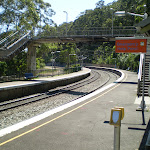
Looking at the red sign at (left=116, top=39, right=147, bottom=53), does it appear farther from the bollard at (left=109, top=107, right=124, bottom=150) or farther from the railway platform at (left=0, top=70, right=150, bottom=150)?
the bollard at (left=109, top=107, right=124, bottom=150)

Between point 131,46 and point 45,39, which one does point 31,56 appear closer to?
point 45,39

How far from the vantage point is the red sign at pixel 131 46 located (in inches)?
297

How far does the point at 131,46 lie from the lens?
7648mm

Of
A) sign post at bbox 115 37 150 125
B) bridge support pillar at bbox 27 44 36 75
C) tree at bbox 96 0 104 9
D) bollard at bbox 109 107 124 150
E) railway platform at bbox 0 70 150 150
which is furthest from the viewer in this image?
tree at bbox 96 0 104 9

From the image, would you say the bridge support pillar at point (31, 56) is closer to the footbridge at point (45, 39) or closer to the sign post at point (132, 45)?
the footbridge at point (45, 39)

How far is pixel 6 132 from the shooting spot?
7.92 metres

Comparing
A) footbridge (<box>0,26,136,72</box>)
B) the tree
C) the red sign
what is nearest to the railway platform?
the red sign

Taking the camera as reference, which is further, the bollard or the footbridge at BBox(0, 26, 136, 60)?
the footbridge at BBox(0, 26, 136, 60)

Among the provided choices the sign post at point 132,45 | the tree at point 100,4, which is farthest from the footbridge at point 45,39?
the tree at point 100,4

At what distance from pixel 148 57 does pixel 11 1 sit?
93.5 ft

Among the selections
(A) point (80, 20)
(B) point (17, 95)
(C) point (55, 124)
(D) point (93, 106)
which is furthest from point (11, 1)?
(A) point (80, 20)

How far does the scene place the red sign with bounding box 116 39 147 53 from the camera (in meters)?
7.54

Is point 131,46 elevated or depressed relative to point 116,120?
elevated

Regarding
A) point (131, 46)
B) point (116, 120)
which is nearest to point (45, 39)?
point (131, 46)
